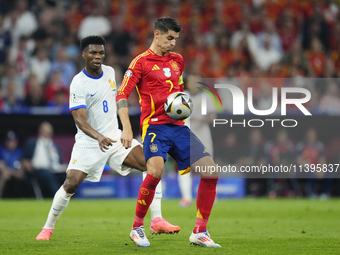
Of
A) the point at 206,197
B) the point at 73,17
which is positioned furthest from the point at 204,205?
the point at 73,17

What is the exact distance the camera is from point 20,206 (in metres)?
12.4

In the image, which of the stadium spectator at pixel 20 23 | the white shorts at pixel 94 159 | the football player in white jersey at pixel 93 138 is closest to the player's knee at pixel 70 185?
the football player in white jersey at pixel 93 138

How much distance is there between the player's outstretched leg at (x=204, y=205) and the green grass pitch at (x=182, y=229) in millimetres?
136

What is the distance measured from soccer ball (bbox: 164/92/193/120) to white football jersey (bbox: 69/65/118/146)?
1.39 metres

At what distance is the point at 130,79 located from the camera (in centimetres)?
610

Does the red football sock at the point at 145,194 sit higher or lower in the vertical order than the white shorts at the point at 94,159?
lower

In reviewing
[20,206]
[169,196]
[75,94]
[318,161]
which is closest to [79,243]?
[75,94]

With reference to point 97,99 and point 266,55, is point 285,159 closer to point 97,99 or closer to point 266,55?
point 266,55

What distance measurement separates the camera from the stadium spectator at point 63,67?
613 inches

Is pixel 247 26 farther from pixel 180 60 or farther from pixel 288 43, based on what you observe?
pixel 180 60

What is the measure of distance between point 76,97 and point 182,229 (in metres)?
2.56

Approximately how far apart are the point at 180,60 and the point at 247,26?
11.8 metres

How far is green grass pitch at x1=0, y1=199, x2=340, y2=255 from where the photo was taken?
228 inches

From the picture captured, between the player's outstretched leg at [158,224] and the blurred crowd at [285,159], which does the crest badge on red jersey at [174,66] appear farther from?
the blurred crowd at [285,159]
